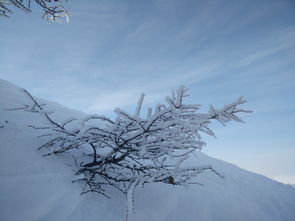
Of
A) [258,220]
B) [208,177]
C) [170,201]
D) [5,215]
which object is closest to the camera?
[5,215]

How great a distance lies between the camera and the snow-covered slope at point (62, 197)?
66.9 inches

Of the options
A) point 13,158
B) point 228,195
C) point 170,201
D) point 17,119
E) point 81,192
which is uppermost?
point 17,119

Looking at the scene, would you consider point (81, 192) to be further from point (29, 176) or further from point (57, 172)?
point (29, 176)

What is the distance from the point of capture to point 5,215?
4.96ft

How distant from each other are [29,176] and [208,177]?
3.29 m

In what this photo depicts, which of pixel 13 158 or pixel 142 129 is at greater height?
pixel 142 129

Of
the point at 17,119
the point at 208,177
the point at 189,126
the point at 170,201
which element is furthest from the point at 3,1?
the point at 208,177

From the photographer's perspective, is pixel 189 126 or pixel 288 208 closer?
pixel 189 126

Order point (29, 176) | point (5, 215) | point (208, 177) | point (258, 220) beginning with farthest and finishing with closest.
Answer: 1. point (208, 177)
2. point (258, 220)
3. point (29, 176)
4. point (5, 215)

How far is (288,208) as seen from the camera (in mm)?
4230

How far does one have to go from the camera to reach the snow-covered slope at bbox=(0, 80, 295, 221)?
5.58 ft

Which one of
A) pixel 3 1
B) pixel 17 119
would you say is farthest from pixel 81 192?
pixel 3 1

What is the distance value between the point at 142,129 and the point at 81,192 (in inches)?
37.5

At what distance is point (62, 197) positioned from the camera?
1879mm
